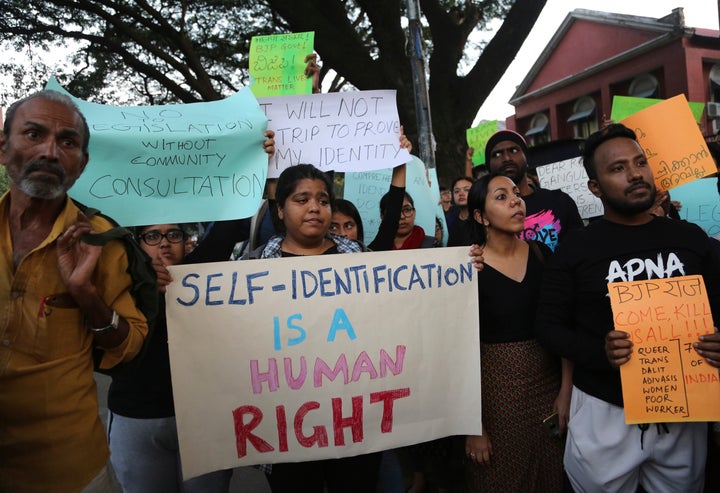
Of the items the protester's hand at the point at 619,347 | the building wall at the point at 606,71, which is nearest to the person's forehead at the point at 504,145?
the protester's hand at the point at 619,347

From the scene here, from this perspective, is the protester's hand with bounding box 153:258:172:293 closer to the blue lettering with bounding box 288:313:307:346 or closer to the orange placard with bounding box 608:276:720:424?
the blue lettering with bounding box 288:313:307:346

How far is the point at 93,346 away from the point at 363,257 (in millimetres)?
1008

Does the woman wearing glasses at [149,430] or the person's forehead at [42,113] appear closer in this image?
the person's forehead at [42,113]

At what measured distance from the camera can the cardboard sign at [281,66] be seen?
3.29 m

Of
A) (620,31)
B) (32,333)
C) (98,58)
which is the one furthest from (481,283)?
(620,31)

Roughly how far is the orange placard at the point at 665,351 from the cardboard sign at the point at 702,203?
2.20m

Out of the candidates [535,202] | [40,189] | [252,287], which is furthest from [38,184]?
[535,202]

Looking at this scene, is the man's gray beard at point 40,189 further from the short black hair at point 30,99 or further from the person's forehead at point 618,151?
the person's forehead at point 618,151

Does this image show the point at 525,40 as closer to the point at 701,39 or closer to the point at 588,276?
the point at 588,276

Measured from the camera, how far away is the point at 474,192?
99.3 inches

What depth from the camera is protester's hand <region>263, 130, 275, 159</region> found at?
2426 millimetres

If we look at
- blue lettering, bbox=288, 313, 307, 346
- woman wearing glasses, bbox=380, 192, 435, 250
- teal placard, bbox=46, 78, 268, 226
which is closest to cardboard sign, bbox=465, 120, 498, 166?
woman wearing glasses, bbox=380, 192, 435, 250

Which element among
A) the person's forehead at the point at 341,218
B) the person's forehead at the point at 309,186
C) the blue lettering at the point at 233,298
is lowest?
the blue lettering at the point at 233,298

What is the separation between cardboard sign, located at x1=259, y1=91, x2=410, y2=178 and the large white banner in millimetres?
623
